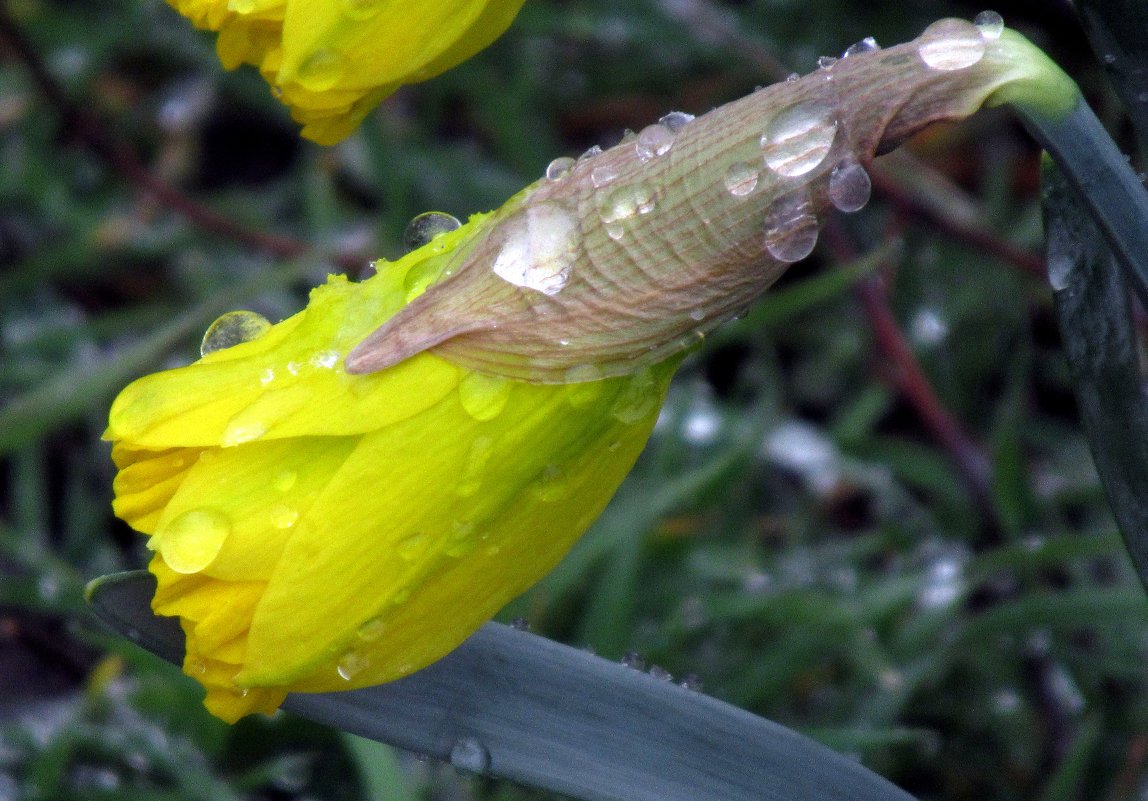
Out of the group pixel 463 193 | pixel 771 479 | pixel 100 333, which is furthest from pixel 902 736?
pixel 100 333

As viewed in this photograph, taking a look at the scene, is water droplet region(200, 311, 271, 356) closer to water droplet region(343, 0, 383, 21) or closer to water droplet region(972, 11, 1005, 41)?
water droplet region(343, 0, 383, 21)

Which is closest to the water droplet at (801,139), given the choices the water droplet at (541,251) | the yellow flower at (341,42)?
the water droplet at (541,251)

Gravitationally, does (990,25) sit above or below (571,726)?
above

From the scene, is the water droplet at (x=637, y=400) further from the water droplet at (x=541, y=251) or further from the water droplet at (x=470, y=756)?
the water droplet at (x=470, y=756)

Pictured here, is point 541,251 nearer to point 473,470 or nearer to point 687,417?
point 473,470

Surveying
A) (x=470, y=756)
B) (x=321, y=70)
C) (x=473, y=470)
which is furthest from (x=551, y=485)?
(x=321, y=70)

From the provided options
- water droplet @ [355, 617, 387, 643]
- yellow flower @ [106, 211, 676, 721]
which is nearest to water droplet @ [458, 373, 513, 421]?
yellow flower @ [106, 211, 676, 721]
